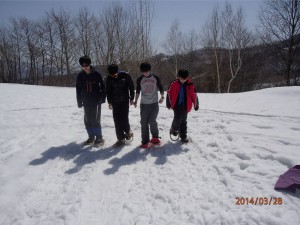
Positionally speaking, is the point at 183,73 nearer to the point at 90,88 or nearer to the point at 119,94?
the point at 119,94

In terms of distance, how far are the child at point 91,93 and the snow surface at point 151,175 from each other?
21.9 inches

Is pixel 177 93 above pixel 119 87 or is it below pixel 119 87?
below

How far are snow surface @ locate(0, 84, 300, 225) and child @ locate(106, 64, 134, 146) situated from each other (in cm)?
51

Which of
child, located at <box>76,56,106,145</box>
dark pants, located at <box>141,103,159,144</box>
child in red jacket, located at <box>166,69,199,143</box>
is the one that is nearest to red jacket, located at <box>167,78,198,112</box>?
child in red jacket, located at <box>166,69,199,143</box>

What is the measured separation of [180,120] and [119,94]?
1.34 m

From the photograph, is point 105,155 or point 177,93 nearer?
point 105,155

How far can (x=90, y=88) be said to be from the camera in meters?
4.54

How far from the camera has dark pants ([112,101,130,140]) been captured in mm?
4613

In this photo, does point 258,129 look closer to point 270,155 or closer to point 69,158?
point 270,155

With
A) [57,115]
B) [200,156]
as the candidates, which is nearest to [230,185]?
[200,156]

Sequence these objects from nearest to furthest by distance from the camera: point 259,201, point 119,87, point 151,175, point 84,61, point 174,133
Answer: point 259,201 → point 151,175 → point 84,61 → point 119,87 → point 174,133

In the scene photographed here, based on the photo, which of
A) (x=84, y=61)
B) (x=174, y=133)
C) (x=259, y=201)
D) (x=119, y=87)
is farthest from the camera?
(x=174, y=133)

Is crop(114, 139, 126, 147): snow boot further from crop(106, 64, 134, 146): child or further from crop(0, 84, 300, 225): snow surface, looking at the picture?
crop(0, 84, 300, 225): snow surface

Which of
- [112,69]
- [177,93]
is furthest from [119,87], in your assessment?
[177,93]
